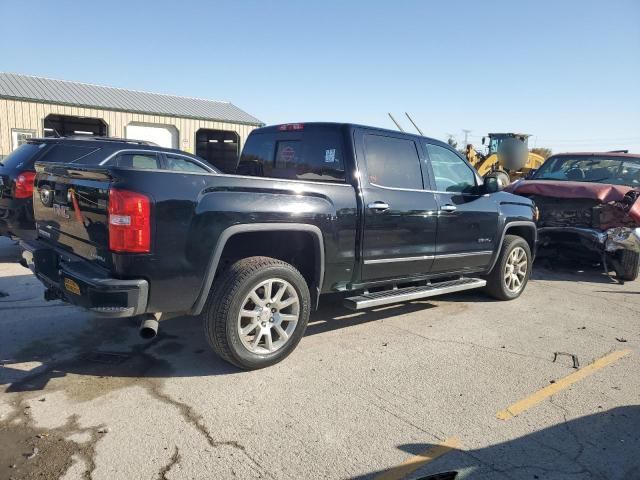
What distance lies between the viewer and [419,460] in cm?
283

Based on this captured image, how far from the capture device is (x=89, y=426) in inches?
119

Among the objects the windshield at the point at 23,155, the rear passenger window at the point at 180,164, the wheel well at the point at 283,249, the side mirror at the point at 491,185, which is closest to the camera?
the wheel well at the point at 283,249

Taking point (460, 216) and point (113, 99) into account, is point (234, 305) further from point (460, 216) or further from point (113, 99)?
point (113, 99)

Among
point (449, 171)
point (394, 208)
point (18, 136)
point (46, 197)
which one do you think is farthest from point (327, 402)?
point (18, 136)

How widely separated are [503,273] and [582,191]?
8.90 ft

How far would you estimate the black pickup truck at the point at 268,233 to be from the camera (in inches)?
129

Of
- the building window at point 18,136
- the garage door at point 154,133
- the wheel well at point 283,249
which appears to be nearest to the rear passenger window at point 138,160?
the wheel well at point 283,249

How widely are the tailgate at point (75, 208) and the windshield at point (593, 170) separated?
826cm

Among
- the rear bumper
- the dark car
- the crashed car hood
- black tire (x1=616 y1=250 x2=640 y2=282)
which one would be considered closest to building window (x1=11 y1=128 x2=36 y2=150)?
the dark car

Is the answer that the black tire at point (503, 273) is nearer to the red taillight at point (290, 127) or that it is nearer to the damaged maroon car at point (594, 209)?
the damaged maroon car at point (594, 209)

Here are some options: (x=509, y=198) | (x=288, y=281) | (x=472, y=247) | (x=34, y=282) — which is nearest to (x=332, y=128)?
(x=288, y=281)

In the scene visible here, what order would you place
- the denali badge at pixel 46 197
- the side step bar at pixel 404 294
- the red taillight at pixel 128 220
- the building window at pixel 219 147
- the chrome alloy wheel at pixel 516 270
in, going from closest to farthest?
the red taillight at pixel 128 220 < the denali badge at pixel 46 197 < the side step bar at pixel 404 294 < the chrome alloy wheel at pixel 516 270 < the building window at pixel 219 147

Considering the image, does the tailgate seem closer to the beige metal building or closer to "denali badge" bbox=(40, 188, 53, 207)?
"denali badge" bbox=(40, 188, 53, 207)

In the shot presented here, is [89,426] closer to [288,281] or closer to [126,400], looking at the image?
[126,400]
